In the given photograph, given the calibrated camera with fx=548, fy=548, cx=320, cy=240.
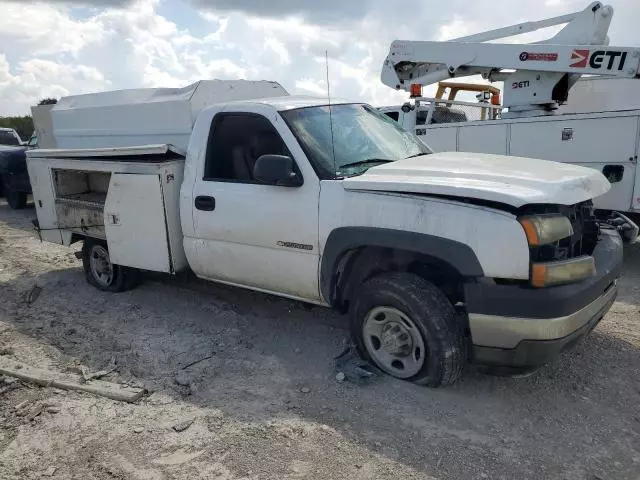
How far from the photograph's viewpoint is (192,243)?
4.70 meters

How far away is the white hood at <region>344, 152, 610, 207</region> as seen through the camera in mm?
3137

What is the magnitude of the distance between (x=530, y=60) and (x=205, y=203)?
591 centimetres

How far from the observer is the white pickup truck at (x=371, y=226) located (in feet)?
10.3

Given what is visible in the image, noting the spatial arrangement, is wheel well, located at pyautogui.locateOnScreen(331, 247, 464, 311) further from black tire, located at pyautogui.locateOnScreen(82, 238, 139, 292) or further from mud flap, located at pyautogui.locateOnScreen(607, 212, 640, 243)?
black tire, located at pyautogui.locateOnScreen(82, 238, 139, 292)

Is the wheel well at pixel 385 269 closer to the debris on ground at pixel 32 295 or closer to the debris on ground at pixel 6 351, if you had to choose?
the debris on ground at pixel 6 351

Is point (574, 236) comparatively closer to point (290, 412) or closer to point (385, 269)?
point (385, 269)

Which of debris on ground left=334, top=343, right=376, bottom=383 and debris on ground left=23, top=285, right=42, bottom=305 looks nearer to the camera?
debris on ground left=334, top=343, right=376, bottom=383

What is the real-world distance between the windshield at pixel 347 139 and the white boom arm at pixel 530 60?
436 centimetres

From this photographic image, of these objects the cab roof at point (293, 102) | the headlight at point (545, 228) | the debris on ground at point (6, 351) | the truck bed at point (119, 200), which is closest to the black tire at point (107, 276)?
the truck bed at point (119, 200)

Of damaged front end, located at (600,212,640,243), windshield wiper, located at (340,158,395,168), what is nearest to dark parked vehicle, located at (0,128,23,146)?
windshield wiper, located at (340,158,395,168)

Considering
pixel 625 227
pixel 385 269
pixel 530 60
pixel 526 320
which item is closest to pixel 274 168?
pixel 385 269

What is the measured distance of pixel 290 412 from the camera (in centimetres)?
347

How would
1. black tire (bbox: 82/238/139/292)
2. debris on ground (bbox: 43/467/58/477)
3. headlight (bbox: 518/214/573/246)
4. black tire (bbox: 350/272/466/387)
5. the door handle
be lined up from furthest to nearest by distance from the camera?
black tire (bbox: 82/238/139/292) < the door handle < black tire (bbox: 350/272/466/387) < headlight (bbox: 518/214/573/246) < debris on ground (bbox: 43/467/58/477)

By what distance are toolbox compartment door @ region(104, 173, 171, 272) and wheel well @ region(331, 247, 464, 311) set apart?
5.93 feet
